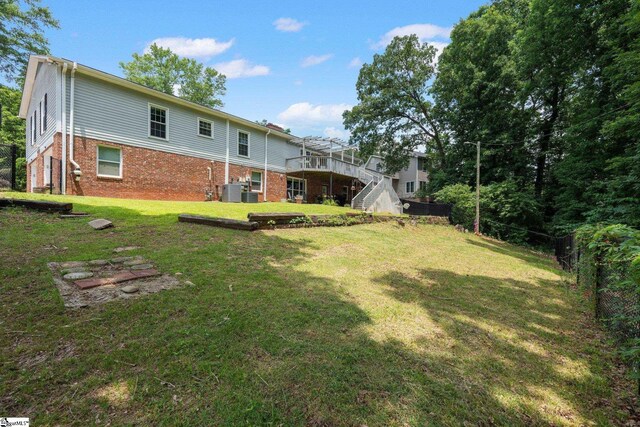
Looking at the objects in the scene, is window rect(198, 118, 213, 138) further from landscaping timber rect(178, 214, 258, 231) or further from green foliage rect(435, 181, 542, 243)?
green foliage rect(435, 181, 542, 243)

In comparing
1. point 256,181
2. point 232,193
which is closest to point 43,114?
point 232,193

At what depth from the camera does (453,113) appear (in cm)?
2117

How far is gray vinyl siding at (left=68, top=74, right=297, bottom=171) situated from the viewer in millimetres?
11406

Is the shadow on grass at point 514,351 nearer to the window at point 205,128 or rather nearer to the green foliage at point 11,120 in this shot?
the window at point 205,128

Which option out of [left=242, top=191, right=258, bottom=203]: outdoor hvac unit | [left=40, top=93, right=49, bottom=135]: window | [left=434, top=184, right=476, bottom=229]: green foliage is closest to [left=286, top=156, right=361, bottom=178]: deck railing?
[left=242, top=191, right=258, bottom=203]: outdoor hvac unit

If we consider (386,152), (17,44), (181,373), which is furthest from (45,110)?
(386,152)

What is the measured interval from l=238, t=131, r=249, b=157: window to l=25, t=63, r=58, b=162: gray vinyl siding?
8426 mm

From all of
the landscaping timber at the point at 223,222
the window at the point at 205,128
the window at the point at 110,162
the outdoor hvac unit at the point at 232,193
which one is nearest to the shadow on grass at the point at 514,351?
the landscaping timber at the point at 223,222

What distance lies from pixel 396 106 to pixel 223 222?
69.8ft

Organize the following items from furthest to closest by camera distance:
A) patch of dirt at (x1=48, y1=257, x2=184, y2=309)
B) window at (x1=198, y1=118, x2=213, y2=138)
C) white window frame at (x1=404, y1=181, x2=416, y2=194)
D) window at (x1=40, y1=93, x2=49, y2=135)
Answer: white window frame at (x1=404, y1=181, x2=416, y2=194)
window at (x1=198, y1=118, x2=213, y2=138)
window at (x1=40, y1=93, x2=49, y2=135)
patch of dirt at (x1=48, y1=257, x2=184, y2=309)

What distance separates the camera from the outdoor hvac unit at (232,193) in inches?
611

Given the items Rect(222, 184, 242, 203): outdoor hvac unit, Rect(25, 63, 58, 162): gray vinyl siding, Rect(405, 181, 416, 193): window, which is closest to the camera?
Rect(25, 63, 58, 162): gray vinyl siding

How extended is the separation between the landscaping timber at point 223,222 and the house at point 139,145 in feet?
23.6

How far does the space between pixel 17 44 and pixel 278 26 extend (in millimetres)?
21097
